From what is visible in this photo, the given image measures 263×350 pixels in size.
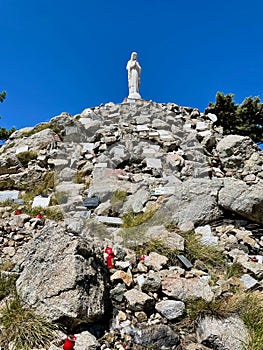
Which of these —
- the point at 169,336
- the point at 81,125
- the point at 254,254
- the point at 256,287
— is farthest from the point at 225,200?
the point at 81,125

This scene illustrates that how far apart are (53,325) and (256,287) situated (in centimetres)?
262

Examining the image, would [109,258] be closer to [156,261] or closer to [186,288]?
[156,261]

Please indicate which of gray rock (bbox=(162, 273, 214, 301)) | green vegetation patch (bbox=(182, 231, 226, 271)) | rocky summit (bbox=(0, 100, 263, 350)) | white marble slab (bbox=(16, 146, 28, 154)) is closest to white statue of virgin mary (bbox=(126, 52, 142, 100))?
rocky summit (bbox=(0, 100, 263, 350))

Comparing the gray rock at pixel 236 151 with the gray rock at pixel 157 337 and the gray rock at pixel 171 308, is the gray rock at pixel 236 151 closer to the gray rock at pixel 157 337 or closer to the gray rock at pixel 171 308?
the gray rock at pixel 171 308

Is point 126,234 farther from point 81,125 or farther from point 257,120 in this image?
point 257,120

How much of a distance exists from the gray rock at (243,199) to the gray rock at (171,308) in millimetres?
2472

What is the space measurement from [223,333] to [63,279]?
179 cm

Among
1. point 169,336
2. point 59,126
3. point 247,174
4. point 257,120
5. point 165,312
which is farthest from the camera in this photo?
point 257,120

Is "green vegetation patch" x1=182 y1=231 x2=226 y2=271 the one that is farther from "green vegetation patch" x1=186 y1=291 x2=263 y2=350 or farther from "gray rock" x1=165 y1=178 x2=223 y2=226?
"green vegetation patch" x1=186 y1=291 x2=263 y2=350

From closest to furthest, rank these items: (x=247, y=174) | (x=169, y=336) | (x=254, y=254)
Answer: (x=169, y=336) → (x=254, y=254) → (x=247, y=174)

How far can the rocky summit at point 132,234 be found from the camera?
288 cm

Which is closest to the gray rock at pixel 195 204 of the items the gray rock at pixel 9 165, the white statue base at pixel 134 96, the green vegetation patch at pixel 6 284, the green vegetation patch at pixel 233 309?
the green vegetation patch at pixel 233 309

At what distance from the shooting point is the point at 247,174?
820cm

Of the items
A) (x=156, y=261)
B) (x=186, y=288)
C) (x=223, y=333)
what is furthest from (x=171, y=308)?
(x=156, y=261)
